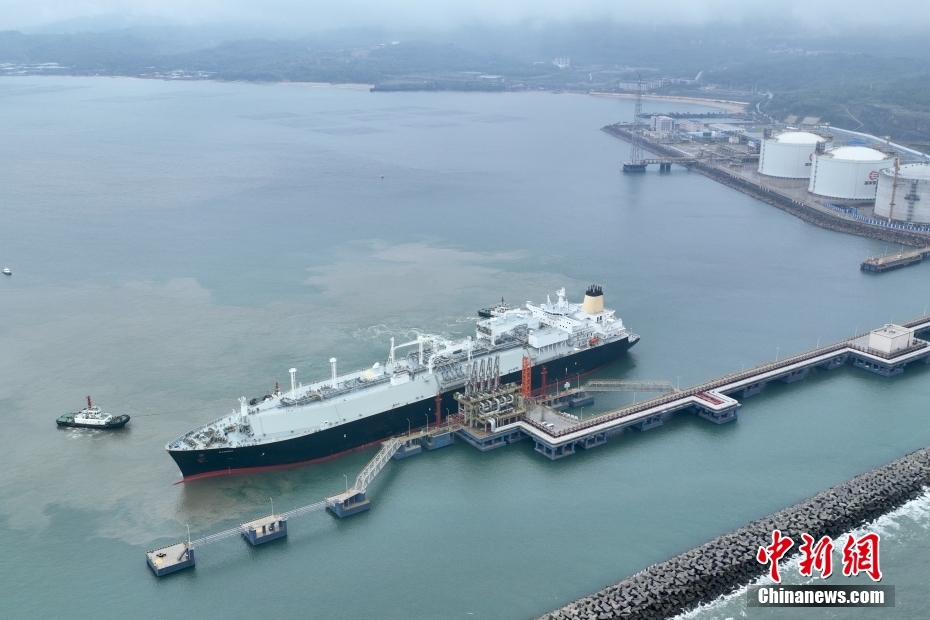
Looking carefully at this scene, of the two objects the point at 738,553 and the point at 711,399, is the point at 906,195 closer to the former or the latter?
the point at 711,399

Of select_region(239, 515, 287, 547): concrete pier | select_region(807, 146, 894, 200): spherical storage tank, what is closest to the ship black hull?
select_region(239, 515, 287, 547): concrete pier

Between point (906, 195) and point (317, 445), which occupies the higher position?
point (906, 195)

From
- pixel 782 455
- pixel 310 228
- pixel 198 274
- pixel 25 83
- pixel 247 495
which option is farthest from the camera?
pixel 25 83

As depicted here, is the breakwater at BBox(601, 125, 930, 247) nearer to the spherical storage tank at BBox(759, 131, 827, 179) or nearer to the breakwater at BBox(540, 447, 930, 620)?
the spherical storage tank at BBox(759, 131, 827, 179)

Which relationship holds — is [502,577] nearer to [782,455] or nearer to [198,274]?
[782,455]

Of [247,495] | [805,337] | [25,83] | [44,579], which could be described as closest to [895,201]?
[805,337]

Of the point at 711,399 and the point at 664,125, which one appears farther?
the point at 664,125

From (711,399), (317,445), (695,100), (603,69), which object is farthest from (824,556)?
(603,69)
